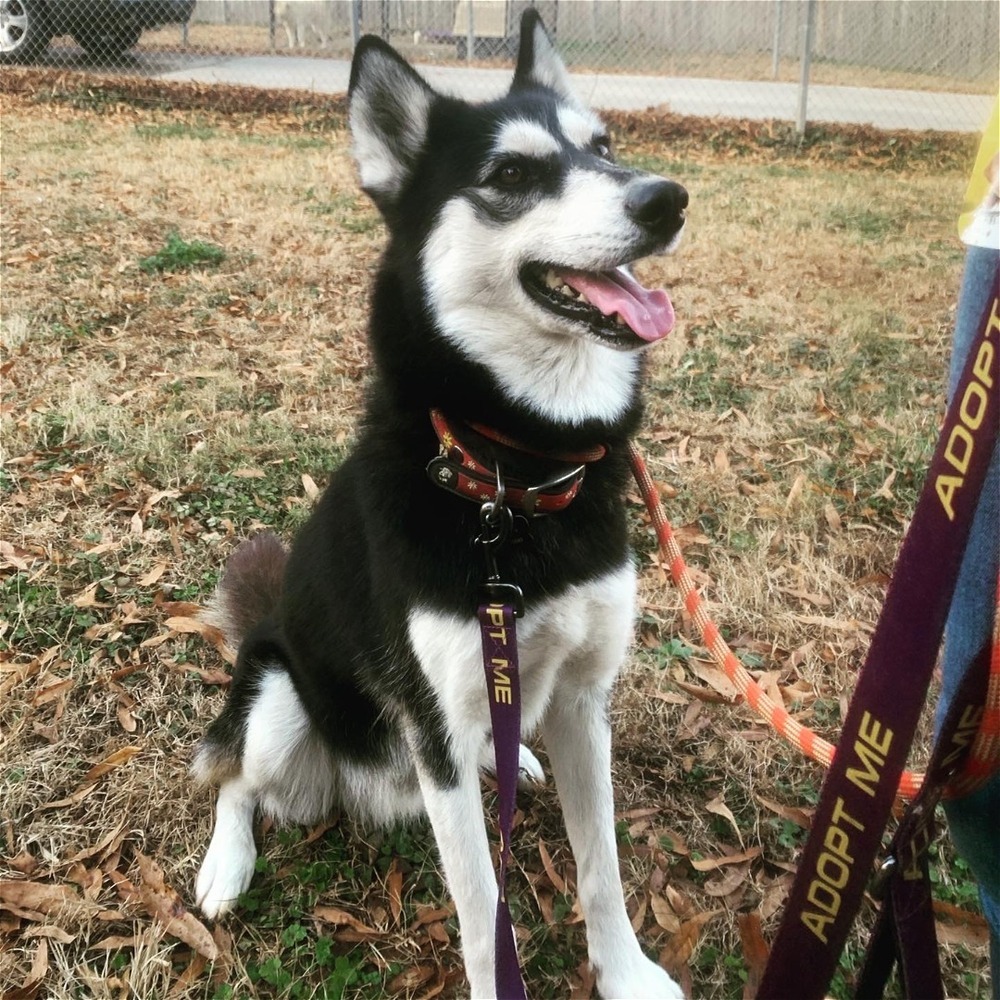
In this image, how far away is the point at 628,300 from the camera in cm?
176

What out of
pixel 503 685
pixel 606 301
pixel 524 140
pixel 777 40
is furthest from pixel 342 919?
pixel 777 40

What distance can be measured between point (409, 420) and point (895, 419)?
325 cm

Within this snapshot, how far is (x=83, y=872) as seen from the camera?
209 centimetres

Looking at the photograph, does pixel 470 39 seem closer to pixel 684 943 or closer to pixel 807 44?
pixel 807 44

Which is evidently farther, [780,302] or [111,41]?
[111,41]

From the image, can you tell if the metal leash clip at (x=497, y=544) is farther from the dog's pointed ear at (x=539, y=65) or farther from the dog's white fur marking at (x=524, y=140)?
the dog's pointed ear at (x=539, y=65)

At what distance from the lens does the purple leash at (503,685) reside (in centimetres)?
146

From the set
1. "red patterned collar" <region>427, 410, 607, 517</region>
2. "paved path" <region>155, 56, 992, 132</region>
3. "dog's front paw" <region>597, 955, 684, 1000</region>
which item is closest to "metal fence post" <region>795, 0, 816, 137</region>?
"paved path" <region>155, 56, 992, 132</region>

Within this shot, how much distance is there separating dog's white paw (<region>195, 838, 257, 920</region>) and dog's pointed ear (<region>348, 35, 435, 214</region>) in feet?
5.45

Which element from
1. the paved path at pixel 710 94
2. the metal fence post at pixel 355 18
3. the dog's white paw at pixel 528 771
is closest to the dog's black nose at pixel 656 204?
the dog's white paw at pixel 528 771

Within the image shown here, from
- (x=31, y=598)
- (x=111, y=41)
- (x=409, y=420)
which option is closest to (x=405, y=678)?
(x=409, y=420)

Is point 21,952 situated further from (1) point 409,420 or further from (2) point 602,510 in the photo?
(2) point 602,510

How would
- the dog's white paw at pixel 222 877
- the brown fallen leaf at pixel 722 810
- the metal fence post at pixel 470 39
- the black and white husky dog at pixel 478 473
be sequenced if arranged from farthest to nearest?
the metal fence post at pixel 470 39 < the brown fallen leaf at pixel 722 810 < the dog's white paw at pixel 222 877 < the black and white husky dog at pixel 478 473

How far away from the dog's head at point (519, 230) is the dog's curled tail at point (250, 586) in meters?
1.14
